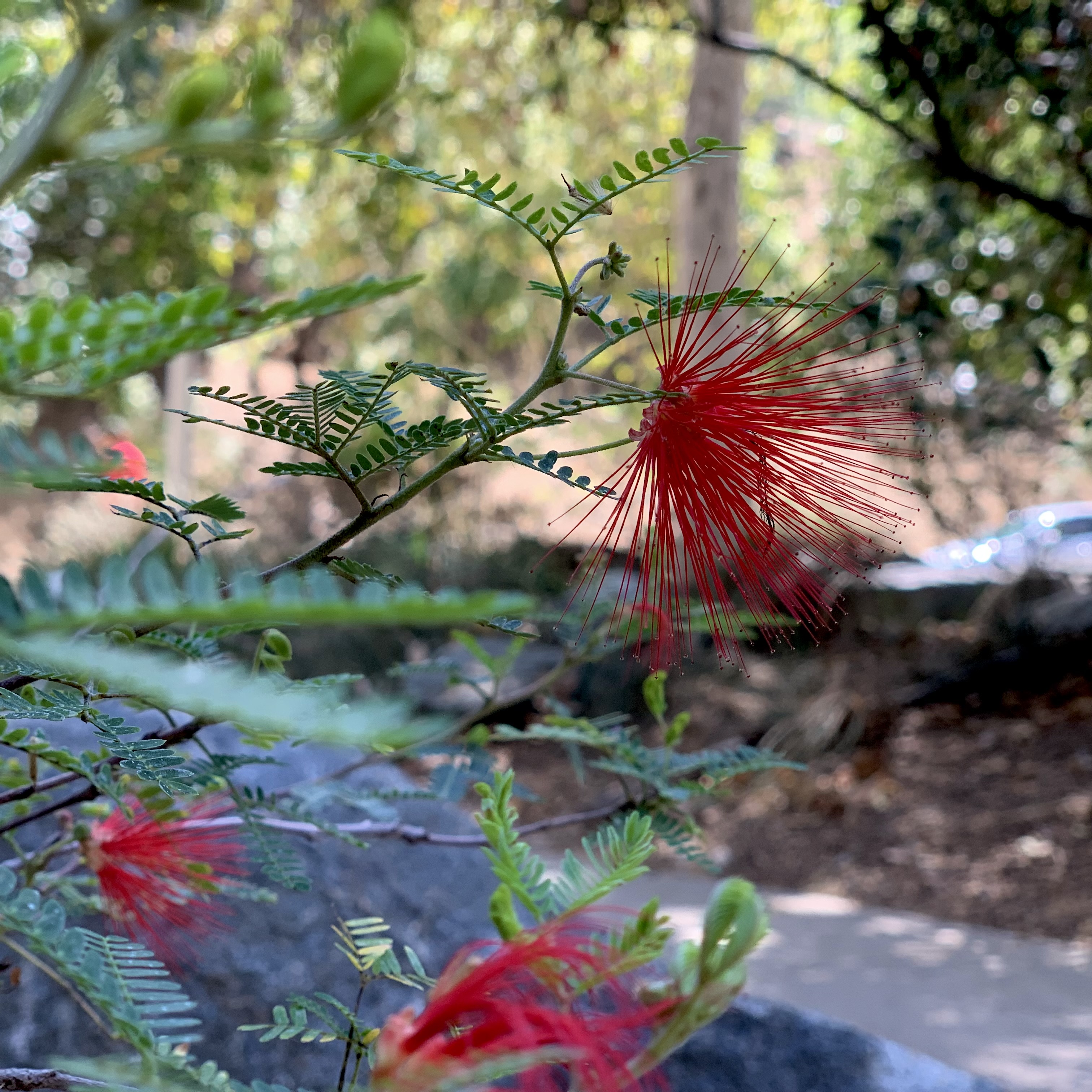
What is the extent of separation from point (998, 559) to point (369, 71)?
477 centimetres

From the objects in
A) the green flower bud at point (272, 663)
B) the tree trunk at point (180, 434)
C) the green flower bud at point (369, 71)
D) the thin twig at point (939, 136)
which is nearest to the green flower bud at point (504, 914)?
the green flower bud at point (369, 71)

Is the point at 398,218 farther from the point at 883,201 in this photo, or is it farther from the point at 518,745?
the point at 518,745

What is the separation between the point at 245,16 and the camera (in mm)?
4820

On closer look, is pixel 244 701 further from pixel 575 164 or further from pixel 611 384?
pixel 575 164

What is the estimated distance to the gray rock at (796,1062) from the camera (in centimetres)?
121

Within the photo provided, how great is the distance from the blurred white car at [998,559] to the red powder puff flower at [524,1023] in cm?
352

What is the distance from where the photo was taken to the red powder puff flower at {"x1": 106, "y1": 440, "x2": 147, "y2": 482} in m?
0.45

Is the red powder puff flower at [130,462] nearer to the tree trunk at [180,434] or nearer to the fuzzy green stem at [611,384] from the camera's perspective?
the fuzzy green stem at [611,384]

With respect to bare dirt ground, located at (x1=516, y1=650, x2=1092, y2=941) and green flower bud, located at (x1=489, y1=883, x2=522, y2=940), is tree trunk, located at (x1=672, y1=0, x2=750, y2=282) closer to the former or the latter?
bare dirt ground, located at (x1=516, y1=650, x2=1092, y2=941)

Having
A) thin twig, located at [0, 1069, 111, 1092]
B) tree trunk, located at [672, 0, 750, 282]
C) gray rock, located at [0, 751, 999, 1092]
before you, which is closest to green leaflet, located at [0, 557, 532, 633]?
thin twig, located at [0, 1069, 111, 1092]

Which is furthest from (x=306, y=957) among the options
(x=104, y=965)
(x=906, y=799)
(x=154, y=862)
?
(x=906, y=799)

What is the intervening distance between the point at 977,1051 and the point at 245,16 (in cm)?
492

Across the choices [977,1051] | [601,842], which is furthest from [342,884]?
[977,1051]

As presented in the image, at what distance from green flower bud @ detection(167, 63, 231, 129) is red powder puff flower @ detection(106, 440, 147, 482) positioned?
0.20 meters
